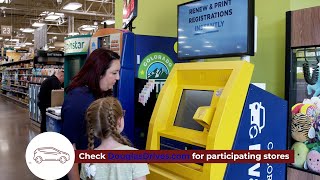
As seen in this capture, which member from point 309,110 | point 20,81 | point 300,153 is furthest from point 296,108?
point 20,81

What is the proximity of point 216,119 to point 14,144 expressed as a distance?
697 cm

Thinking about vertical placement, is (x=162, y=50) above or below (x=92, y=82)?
above

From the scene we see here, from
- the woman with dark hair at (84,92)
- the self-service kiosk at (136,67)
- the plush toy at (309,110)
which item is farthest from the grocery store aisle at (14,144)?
the plush toy at (309,110)

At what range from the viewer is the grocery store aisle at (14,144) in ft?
18.0

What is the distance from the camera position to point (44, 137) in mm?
1399

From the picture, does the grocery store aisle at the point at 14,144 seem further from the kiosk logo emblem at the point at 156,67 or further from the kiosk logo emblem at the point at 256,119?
the kiosk logo emblem at the point at 256,119

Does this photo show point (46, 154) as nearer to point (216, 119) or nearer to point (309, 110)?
point (216, 119)

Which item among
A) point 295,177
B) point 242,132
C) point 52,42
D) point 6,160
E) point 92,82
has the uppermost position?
point 52,42

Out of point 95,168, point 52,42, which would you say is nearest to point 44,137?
point 95,168

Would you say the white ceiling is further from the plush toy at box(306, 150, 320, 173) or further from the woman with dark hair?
the plush toy at box(306, 150, 320, 173)

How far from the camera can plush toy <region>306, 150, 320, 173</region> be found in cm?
238

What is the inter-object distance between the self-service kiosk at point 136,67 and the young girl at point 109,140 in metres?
0.98

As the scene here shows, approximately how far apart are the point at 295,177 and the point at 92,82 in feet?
5.20

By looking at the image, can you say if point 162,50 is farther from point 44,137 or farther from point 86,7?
point 86,7
